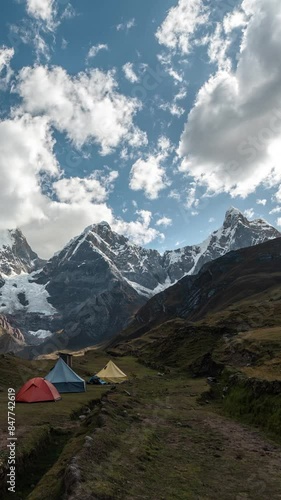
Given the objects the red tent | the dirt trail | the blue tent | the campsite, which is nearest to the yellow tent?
the blue tent

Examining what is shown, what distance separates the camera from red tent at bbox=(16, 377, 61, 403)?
32.2m

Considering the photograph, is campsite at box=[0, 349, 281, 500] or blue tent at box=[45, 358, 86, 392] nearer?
campsite at box=[0, 349, 281, 500]

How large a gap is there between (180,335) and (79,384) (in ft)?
156

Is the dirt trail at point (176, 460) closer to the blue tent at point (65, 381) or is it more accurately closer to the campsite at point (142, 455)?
the campsite at point (142, 455)

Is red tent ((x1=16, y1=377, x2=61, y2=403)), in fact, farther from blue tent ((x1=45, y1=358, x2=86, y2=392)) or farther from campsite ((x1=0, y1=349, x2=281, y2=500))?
blue tent ((x1=45, y1=358, x2=86, y2=392))

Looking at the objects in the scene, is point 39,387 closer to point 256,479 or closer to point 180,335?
point 256,479

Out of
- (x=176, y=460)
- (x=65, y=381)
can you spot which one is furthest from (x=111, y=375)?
(x=176, y=460)

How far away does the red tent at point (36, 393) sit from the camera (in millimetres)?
32219

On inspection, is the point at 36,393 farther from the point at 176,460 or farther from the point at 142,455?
the point at 176,460

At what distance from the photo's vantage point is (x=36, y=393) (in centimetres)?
3269

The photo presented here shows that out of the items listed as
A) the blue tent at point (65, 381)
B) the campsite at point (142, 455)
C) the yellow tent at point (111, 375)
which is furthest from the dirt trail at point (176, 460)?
the yellow tent at point (111, 375)

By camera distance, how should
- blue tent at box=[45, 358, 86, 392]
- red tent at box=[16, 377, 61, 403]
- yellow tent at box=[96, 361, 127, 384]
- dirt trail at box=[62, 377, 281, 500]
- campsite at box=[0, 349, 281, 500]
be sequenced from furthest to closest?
1. yellow tent at box=[96, 361, 127, 384]
2. blue tent at box=[45, 358, 86, 392]
3. red tent at box=[16, 377, 61, 403]
4. campsite at box=[0, 349, 281, 500]
5. dirt trail at box=[62, 377, 281, 500]

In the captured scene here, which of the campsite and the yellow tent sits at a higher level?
the yellow tent

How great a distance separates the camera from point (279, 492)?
12.1 m
